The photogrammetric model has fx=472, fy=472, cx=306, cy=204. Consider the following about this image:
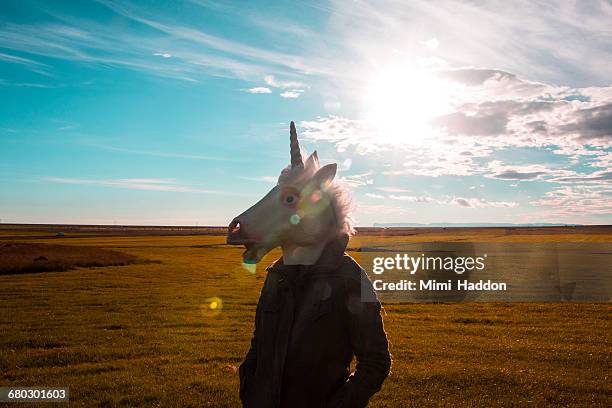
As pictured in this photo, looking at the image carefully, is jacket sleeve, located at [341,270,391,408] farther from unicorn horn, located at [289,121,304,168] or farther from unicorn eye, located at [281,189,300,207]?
unicorn horn, located at [289,121,304,168]

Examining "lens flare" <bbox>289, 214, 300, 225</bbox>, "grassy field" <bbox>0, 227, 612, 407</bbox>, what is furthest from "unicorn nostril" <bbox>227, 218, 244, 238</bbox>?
"grassy field" <bbox>0, 227, 612, 407</bbox>

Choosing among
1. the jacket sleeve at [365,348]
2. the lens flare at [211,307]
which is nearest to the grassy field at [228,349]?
the lens flare at [211,307]

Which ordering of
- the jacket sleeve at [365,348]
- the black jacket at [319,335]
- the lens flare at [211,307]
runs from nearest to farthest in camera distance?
the jacket sleeve at [365,348] < the black jacket at [319,335] < the lens flare at [211,307]

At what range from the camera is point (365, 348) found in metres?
2.90

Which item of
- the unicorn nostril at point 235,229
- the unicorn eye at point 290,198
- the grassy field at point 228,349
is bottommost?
the grassy field at point 228,349

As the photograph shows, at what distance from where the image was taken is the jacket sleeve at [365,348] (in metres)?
2.82

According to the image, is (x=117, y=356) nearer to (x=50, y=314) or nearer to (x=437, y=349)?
(x=50, y=314)

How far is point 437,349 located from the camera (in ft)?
45.2

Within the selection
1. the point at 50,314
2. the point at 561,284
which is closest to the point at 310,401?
the point at 50,314

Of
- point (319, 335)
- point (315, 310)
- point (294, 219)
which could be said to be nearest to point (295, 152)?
point (294, 219)

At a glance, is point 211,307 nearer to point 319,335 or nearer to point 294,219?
point 319,335

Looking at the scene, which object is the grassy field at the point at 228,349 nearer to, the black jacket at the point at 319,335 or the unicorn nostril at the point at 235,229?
the black jacket at the point at 319,335

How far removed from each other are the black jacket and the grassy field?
691cm

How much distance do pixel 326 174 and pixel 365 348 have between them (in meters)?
1.10
